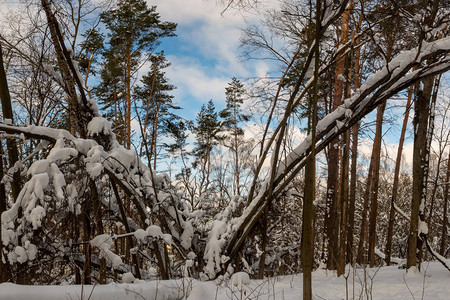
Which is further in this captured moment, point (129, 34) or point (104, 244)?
point (129, 34)

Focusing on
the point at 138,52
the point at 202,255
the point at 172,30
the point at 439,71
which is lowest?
the point at 202,255

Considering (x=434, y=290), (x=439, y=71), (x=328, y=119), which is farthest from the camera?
(x=328, y=119)

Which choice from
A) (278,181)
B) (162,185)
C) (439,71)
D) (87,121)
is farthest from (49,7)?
(439,71)

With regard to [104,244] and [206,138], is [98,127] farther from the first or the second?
[206,138]

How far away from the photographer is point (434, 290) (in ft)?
12.4

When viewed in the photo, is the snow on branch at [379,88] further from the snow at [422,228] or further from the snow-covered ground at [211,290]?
the snow at [422,228]

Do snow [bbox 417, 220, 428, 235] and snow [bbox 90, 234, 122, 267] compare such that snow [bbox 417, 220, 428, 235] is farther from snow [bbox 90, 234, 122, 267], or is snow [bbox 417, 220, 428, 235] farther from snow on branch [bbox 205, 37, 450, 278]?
snow [bbox 90, 234, 122, 267]

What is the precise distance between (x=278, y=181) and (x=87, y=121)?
3.29 meters

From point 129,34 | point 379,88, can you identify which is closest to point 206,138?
point 129,34

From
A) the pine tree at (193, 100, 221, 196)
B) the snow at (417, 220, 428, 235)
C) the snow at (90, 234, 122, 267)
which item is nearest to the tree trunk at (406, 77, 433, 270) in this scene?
the snow at (417, 220, 428, 235)

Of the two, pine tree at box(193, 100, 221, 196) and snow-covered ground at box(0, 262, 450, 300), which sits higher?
pine tree at box(193, 100, 221, 196)

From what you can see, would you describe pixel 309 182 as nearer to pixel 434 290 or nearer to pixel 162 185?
pixel 434 290

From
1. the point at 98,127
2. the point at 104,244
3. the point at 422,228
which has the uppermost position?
the point at 98,127

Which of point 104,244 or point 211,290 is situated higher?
point 104,244
